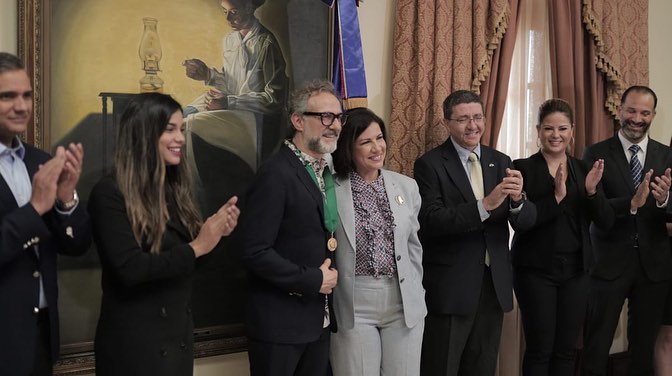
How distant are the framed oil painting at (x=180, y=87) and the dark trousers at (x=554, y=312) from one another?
58.8 inches

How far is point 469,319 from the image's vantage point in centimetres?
327

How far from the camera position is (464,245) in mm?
3256

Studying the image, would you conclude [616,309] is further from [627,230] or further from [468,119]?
[468,119]

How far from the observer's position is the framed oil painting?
9.07 feet

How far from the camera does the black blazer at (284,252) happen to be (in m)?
2.55

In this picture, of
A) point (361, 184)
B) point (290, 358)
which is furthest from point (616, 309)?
point (290, 358)

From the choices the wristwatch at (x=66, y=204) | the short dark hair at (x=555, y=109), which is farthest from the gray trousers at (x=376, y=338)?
the short dark hair at (x=555, y=109)

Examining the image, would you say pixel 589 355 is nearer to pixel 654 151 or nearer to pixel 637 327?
pixel 637 327

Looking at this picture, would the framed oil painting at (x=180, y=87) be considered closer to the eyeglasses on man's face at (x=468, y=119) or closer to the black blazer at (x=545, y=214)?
the eyeglasses on man's face at (x=468, y=119)

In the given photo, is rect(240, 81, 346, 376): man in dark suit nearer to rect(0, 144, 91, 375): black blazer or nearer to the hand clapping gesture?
the hand clapping gesture

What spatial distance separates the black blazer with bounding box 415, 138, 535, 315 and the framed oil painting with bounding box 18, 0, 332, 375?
2.60 ft

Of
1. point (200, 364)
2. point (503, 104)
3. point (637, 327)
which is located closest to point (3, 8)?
point (200, 364)

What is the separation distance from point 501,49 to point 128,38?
7.38 feet

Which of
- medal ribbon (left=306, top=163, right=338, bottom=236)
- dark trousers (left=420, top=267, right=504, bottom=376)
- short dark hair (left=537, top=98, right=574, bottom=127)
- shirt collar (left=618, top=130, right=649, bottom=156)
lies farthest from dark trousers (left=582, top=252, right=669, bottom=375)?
medal ribbon (left=306, top=163, right=338, bottom=236)
